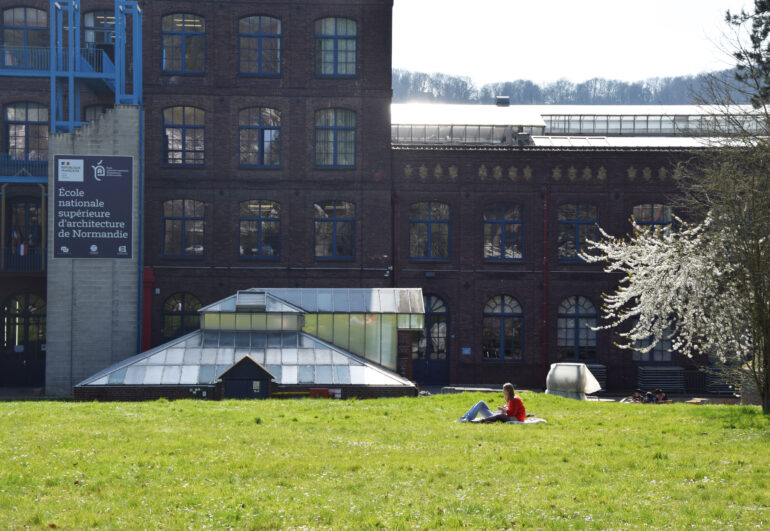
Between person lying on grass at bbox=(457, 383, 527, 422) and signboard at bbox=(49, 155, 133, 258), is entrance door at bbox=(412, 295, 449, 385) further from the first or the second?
person lying on grass at bbox=(457, 383, 527, 422)

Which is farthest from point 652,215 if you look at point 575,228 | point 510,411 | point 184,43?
point 510,411

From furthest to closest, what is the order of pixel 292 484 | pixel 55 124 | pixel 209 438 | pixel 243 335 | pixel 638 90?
pixel 638 90 < pixel 55 124 < pixel 243 335 < pixel 209 438 < pixel 292 484

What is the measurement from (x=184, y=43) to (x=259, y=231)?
8526 millimetres

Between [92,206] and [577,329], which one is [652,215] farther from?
[92,206]

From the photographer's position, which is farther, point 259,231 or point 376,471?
point 259,231

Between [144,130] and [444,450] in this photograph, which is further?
[144,130]

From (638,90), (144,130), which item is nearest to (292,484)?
(144,130)

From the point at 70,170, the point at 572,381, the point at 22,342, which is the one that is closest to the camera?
the point at 572,381

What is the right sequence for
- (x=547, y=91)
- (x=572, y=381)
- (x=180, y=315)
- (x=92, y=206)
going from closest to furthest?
1. (x=572, y=381)
2. (x=92, y=206)
3. (x=180, y=315)
4. (x=547, y=91)

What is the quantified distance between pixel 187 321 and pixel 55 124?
929 cm

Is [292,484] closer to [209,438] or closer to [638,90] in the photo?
[209,438]

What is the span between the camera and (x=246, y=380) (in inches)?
958

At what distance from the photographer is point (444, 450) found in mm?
13422

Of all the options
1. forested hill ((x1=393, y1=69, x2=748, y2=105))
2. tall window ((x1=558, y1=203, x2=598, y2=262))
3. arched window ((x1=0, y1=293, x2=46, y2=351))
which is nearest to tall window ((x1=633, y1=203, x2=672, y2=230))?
tall window ((x1=558, y1=203, x2=598, y2=262))
